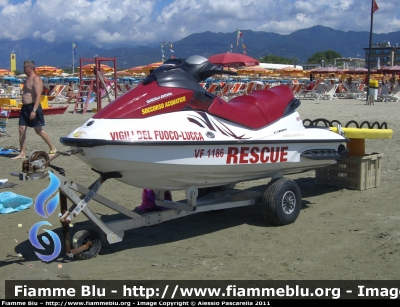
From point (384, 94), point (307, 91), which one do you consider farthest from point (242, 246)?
point (307, 91)

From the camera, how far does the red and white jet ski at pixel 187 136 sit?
441cm

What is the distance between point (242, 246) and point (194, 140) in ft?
3.75

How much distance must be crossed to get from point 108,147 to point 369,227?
2904 millimetres

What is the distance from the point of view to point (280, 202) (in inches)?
214

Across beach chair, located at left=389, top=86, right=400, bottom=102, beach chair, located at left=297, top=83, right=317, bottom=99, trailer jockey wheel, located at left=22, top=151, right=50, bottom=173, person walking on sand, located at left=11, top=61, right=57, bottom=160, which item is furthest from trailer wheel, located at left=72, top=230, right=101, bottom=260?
beach chair, located at left=297, top=83, right=317, bottom=99

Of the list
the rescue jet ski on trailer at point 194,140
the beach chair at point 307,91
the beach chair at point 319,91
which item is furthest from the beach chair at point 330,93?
the rescue jet ski on trailer at point 194,140

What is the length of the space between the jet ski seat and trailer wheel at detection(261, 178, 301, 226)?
2.21 feet

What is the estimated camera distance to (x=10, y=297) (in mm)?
3705

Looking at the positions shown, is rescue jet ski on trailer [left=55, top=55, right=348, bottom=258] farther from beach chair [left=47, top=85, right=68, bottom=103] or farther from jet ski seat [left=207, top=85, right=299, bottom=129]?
beach chair [left=47, top=85, right=68, bottom=103]

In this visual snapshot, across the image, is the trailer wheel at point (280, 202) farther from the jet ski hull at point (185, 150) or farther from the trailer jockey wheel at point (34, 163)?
the trailer jockey wheel at point (34, 163)

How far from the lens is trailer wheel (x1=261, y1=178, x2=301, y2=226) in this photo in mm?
5402

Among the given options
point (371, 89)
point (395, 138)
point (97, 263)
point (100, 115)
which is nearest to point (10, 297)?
point (97, 263)

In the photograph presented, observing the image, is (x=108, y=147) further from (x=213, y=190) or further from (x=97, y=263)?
(x=213, y=190)

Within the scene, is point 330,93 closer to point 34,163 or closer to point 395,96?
point 395,96
